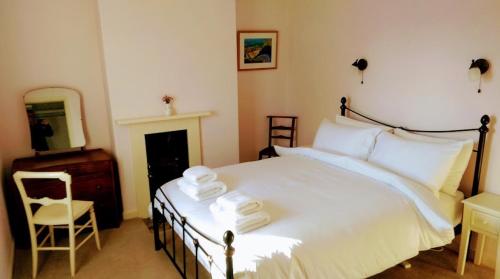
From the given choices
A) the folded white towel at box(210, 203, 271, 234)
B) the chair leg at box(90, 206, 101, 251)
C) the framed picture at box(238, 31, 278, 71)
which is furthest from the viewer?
the framed picture at box(238, 31, 278, 71)

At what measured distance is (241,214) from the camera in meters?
2.24

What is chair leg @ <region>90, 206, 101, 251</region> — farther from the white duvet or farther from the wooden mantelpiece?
the wooden mantelpiece

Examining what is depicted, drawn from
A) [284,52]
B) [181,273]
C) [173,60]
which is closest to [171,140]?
[173,60]

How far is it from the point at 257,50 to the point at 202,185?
101 inches

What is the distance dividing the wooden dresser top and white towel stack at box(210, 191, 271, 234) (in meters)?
1.74

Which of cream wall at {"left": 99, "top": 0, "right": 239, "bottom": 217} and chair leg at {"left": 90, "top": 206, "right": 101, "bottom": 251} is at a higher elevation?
cream wall at {"left": 99, "top": 0, "right": 239, "bottom": 217}

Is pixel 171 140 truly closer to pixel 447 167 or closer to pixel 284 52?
pixel 284 52

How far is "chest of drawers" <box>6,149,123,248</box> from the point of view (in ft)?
11.0

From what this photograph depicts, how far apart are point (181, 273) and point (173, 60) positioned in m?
2.19

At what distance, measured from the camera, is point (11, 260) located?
3053mm

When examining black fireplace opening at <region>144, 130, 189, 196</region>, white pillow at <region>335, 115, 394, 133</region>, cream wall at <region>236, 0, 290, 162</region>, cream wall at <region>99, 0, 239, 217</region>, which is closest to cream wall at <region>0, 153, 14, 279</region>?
cream wall at <region>99, 0, 239, 217</region>

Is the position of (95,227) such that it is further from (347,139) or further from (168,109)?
(347,139)

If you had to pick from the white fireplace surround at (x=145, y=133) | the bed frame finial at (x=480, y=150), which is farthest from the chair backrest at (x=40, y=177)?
the bed frame finial at (x=480, y=150)

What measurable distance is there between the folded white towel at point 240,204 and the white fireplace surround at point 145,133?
68.5 inches
